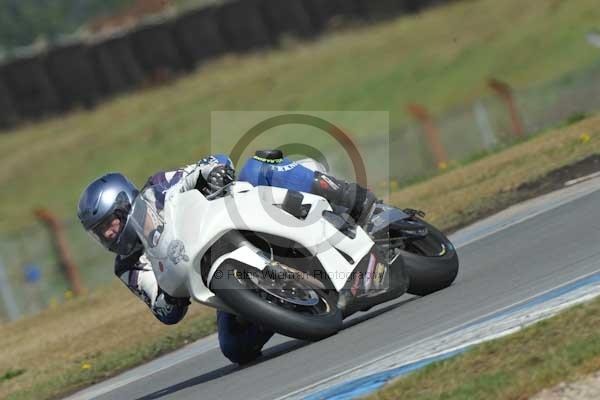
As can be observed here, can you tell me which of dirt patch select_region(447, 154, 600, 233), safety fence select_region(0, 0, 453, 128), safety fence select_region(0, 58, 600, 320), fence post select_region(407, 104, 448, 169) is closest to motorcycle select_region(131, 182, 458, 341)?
dirt patch select_region(447, 154, 600, 233)

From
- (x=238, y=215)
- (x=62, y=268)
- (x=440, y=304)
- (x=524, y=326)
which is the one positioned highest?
(x=238, y=215)

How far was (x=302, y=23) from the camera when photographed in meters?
35.6

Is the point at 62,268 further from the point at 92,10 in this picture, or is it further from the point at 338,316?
the point at 92,10

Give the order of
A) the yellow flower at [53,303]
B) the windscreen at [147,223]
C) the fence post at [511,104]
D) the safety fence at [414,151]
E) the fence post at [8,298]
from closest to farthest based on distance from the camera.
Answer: the windscreen at [147,223], the yellow flower at [53,303], the fence post at [8,298], the safety fence at [414,151], the fence post at [511,104]

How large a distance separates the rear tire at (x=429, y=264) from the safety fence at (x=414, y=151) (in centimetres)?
939

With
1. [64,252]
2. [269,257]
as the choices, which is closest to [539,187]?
[269,257]

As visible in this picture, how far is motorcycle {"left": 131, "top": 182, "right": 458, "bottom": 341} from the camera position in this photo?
25.9 ft

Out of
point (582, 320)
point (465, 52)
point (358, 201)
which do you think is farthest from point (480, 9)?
point (582, 320)

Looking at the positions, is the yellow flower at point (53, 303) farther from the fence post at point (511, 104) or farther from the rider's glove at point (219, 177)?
the rider's glove at point (219, 177)

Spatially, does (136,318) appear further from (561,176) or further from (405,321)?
(405,321)

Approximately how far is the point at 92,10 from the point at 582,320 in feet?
153

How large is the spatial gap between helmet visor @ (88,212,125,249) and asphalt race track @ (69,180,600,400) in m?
1.14

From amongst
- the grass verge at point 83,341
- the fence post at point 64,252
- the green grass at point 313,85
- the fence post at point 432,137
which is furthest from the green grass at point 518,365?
the green grass at point 313,85

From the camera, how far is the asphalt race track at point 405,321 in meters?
7.73
